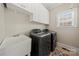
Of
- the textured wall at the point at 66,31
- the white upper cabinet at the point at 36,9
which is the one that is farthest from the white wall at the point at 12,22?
the textured wall at the point at 66,31

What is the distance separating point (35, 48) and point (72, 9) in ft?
2.83

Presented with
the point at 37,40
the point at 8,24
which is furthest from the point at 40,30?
the point at 8,24

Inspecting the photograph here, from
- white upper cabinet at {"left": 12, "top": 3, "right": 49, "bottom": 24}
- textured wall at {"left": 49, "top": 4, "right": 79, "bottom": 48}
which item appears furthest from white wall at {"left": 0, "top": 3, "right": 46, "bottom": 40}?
textured wall at {"left": 49, "top": 4, "right": 79, "bottom": 48}

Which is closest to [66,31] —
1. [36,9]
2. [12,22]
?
[36,9]

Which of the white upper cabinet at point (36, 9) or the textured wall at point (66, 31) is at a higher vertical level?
the white upper cabinet at point (36, 9)

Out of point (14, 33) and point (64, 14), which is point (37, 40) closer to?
point (14, 33)

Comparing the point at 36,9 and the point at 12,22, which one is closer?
the point at 12,22

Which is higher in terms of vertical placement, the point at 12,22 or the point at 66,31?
Result: the point at 12,22

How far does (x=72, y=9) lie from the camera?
3.13 feet

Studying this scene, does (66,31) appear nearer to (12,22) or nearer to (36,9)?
(36,9)

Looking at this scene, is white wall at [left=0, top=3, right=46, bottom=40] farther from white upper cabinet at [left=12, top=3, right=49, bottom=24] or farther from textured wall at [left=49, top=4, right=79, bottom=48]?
textured wall at [left=49, top=4, right=79, bottom=48]

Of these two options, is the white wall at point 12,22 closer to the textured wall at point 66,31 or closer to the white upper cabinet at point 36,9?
the white upper cabinet at point 36,9

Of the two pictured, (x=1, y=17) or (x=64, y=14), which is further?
(x=64, y=14)

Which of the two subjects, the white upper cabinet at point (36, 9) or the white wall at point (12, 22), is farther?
the white upper cabinet at point (36, 9)
